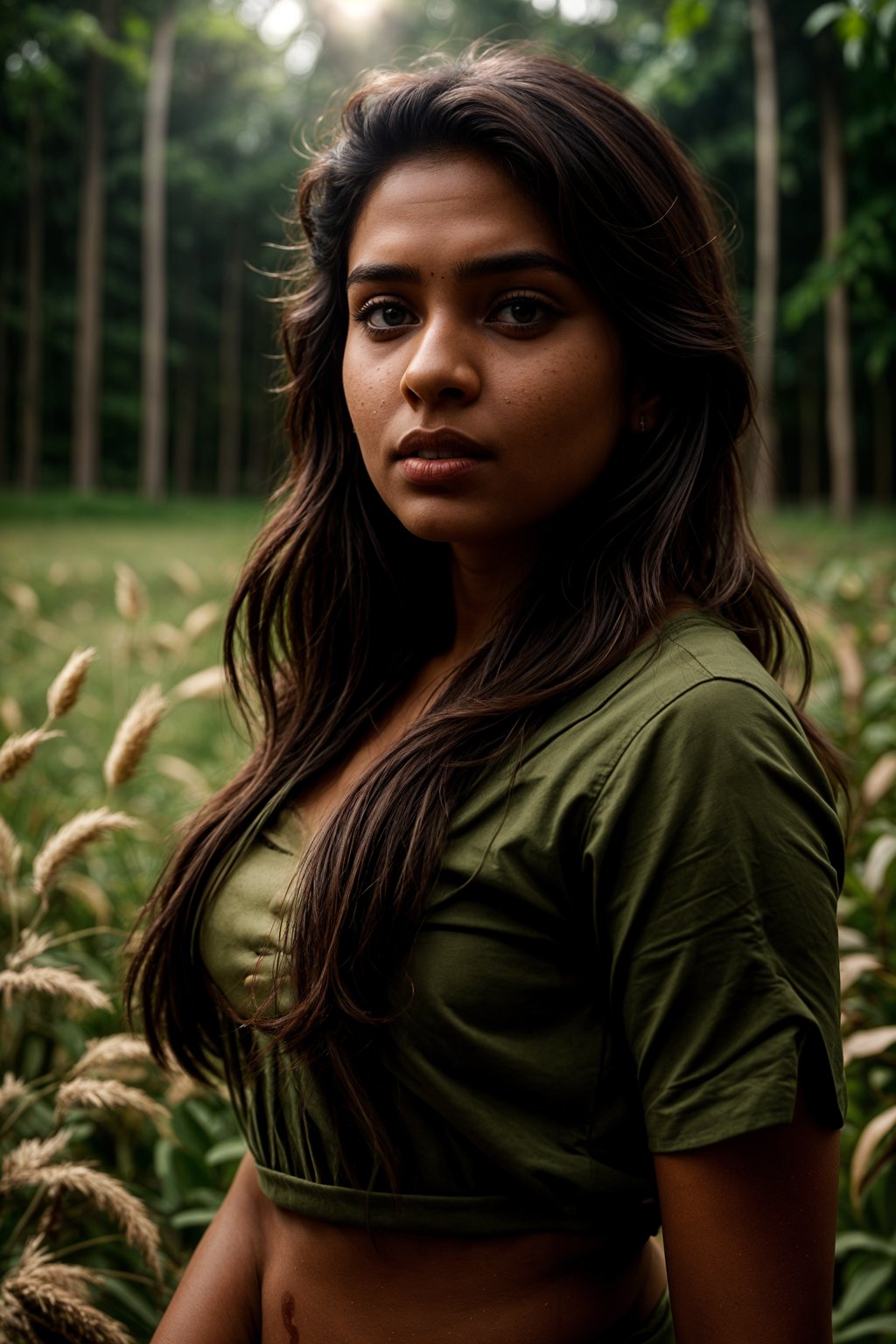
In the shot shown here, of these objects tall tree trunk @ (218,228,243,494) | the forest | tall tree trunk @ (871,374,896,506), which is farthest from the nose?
tall tree trunk @ (871,374,896,506)

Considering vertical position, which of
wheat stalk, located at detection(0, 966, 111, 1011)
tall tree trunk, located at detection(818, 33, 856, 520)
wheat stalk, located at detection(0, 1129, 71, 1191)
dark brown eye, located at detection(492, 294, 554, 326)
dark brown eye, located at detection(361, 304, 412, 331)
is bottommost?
wheat stalk, located at detection(0, 1129, 71, 1191)

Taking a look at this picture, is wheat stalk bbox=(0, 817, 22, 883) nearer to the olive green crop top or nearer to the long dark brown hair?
the long dark brown hair

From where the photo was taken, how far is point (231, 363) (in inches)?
964

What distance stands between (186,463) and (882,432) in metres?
15.0

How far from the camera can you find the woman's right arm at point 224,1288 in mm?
1389

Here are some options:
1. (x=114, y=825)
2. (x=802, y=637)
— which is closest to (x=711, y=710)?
(x=802, y=637)

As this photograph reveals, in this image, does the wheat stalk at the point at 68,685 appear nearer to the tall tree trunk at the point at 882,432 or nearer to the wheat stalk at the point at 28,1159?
the wheat stalk at the point at 28,1159

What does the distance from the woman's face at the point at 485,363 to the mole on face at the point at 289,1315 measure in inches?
35.1

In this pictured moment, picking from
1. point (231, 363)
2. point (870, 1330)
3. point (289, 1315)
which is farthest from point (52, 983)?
point (231, 363)

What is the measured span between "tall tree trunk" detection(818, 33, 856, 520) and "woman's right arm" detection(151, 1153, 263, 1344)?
42.7ft

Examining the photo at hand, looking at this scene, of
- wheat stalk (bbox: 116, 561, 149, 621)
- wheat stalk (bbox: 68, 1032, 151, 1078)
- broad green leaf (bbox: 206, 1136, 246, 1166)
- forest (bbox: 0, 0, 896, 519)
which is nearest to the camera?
wheat stalk (bbox: 68, 1032, 151, 1078)

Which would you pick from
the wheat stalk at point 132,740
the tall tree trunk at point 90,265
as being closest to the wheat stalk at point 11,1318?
the wheat stalk at point 132,740

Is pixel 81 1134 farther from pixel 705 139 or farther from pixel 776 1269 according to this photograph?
pixel 705 139

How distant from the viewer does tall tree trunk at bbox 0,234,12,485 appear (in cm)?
1777
